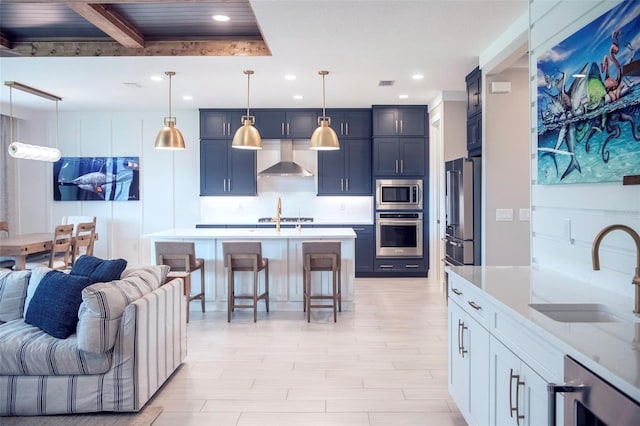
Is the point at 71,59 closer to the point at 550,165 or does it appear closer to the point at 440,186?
the point at 550,165

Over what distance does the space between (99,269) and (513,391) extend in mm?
2823

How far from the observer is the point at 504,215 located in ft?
15.7

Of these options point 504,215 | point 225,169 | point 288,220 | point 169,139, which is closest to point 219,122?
point 225,169

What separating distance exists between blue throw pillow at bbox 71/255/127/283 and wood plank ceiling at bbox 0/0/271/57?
6.91ft

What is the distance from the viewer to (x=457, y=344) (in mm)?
2693

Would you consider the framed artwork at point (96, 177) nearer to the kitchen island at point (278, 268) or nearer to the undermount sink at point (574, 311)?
the kitchen island at point (278, 268)

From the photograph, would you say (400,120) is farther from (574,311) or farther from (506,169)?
(574,311)

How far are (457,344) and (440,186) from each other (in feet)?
15.6

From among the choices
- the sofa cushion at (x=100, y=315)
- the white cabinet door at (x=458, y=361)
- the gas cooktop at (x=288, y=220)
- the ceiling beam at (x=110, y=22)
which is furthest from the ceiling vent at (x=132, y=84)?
the white cabinet door at (x=458, y=361)

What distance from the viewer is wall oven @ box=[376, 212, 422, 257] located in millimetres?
7465

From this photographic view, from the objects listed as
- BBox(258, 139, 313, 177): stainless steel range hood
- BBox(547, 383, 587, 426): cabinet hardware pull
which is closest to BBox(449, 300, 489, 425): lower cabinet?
BBox(547, 383, 587, 426): cabinet hardware pull

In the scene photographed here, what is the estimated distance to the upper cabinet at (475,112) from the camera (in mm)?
4910

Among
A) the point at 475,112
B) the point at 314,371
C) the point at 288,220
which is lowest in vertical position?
the point at 314,371

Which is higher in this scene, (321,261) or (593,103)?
(593,103)
